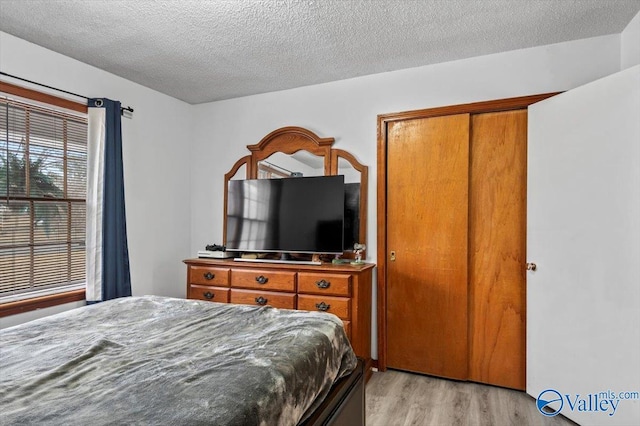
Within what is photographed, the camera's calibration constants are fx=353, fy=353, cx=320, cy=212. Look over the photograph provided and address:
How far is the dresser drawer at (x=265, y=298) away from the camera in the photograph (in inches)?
116

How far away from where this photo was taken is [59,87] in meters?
2.80

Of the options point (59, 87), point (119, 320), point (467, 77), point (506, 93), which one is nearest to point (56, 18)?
point (59, 87)

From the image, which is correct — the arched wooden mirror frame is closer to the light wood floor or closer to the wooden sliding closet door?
the wooden sliding closet door

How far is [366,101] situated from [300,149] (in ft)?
2.55

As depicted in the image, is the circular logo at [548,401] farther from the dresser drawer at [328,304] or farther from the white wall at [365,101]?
the white wall at [365,101]

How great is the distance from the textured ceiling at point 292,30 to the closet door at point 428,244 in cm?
66

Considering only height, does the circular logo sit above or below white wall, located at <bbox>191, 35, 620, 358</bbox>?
below

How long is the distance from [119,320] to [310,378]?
1059 mm

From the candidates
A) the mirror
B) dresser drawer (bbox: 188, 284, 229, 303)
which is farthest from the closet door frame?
dresser drawer (bbox: 188, 284, 229, 303)

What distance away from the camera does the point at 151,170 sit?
3.59 metres

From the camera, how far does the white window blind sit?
2494 millimetres

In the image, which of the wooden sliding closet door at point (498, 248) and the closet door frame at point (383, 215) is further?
the closet door frame at point (383, 215)

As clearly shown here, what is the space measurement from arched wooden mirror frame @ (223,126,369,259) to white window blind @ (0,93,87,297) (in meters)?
1.36

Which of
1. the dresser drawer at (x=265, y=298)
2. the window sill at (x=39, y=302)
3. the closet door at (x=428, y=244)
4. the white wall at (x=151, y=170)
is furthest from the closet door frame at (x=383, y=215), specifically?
the window sill at (x=39, y=302)
